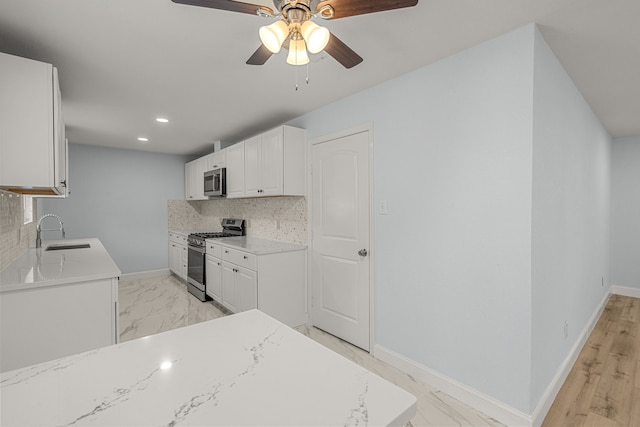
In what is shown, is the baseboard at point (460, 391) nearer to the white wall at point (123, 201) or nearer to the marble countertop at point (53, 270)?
the marble countertop at point (53, 270)

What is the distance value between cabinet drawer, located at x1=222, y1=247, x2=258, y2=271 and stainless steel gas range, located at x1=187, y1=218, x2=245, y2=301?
685 mm

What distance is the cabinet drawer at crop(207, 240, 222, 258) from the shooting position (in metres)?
3.84

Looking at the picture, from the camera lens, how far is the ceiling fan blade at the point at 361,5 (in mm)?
1194

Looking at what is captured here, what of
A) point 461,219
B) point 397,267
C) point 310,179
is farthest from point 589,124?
point 310,179

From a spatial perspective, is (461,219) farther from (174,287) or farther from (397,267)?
(174,287)

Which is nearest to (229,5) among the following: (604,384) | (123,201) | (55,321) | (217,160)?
(55,321)

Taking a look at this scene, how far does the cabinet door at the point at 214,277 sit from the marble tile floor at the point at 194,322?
0.17 m

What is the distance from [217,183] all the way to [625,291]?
6112mm

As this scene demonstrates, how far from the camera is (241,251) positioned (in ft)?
11.0

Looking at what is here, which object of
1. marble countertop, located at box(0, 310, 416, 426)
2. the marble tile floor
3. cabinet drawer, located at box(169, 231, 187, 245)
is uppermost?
marble countertop, located at box(0, 310, 416, 426)

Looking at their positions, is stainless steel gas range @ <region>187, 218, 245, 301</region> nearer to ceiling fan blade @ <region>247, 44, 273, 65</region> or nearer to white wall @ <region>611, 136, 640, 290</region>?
ceiling fan blade @ <region>247, 44, 273, 65</region>

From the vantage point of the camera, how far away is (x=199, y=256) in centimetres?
429

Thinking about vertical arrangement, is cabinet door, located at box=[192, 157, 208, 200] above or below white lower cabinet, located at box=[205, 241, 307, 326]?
above

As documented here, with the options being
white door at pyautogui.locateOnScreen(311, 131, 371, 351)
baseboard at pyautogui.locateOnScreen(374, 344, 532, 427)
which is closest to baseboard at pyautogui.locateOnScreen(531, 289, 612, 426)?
baseboard at pyautogui.locateOnScreen(374, 344, 532, 427)
